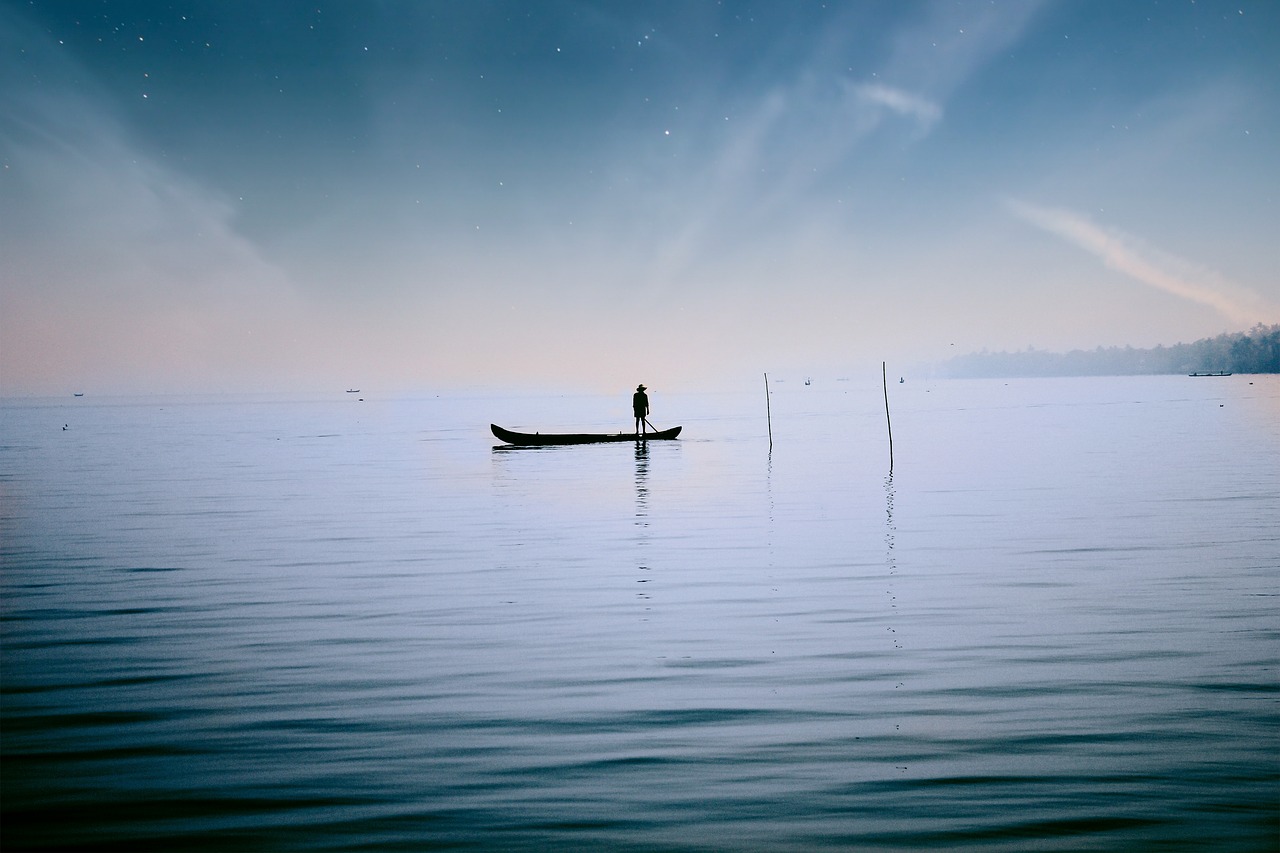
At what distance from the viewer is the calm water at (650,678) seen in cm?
683

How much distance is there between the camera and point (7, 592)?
16.2 metres

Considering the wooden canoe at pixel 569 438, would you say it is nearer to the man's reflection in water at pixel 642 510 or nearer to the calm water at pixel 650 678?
the man's reflection in water at pixel 642 510

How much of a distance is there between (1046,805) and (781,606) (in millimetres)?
7458

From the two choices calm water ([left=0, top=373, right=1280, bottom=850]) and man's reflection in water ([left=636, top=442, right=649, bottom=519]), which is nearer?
calm water ([left=0, top=373, right=1280, bottom=850])

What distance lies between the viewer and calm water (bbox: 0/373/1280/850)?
6832 millimetres

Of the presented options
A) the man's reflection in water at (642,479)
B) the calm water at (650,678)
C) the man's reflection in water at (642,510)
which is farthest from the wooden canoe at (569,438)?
the calm water at (650,678)

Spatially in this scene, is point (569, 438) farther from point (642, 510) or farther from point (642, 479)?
point (642, 510)

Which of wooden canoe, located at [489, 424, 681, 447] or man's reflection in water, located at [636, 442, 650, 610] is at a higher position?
wooden canoe, located at [489, 424, 681, 447]

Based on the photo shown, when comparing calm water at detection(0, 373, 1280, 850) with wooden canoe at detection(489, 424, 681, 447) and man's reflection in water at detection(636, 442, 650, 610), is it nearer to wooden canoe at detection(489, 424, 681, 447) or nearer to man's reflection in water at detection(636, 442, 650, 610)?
man's reflection in water at detection(636, 442, 650, 610)

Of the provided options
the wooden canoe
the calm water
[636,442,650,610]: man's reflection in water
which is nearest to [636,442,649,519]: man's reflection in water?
[636,442,650,610]: man's reflection in water

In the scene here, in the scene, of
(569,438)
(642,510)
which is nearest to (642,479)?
(642,510)

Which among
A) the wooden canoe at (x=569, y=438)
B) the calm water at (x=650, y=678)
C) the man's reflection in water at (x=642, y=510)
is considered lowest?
the calm water at (x=650, y=678)

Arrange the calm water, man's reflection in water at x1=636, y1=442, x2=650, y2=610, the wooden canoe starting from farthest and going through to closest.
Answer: the wooden canoe < man's reflection in water at x1=636, y1=442, x2=650, y2=610 < the calm water

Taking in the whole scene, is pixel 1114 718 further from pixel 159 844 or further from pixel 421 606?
pixel 421 606
